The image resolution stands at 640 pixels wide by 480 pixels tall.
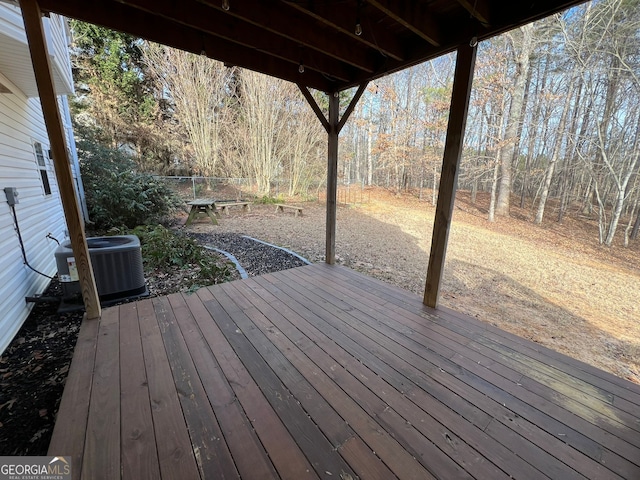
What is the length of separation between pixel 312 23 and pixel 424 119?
34.1 feet

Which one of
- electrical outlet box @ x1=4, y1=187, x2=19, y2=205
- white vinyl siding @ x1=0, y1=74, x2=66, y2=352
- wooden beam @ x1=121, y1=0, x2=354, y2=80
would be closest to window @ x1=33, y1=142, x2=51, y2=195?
white vinyl siding @ x1=0, y1=74, x2=66, y2=352

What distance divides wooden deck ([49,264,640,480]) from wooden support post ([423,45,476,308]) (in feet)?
1.36

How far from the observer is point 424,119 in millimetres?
10977

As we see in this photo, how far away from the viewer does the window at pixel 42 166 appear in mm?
3791

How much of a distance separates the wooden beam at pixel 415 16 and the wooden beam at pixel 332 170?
1384 mm

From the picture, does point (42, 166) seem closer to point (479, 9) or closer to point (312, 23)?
point (312, 23)

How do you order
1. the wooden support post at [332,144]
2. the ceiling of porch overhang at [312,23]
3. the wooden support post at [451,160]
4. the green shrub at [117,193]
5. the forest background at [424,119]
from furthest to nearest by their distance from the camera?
the forest background at [424,119] → the green shrub at [117,193] → the wooden support post at [332,144] → the wooden support post at [451,160] → the ceiling of porch overhang at [312,23]

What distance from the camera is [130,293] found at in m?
2.92

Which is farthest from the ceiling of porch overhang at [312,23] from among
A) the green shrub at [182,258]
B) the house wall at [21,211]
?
the green shrub at [182,258]

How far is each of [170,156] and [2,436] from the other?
1211 centimetres

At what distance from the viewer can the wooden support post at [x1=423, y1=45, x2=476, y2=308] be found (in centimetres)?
198

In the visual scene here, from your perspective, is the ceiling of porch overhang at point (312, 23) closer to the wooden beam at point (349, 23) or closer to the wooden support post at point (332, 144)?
the wooden beam at point (349, 23)

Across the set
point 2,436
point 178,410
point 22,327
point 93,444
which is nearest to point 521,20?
point 178,410

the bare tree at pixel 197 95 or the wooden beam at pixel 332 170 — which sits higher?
the bare tree at pixel 197 95
